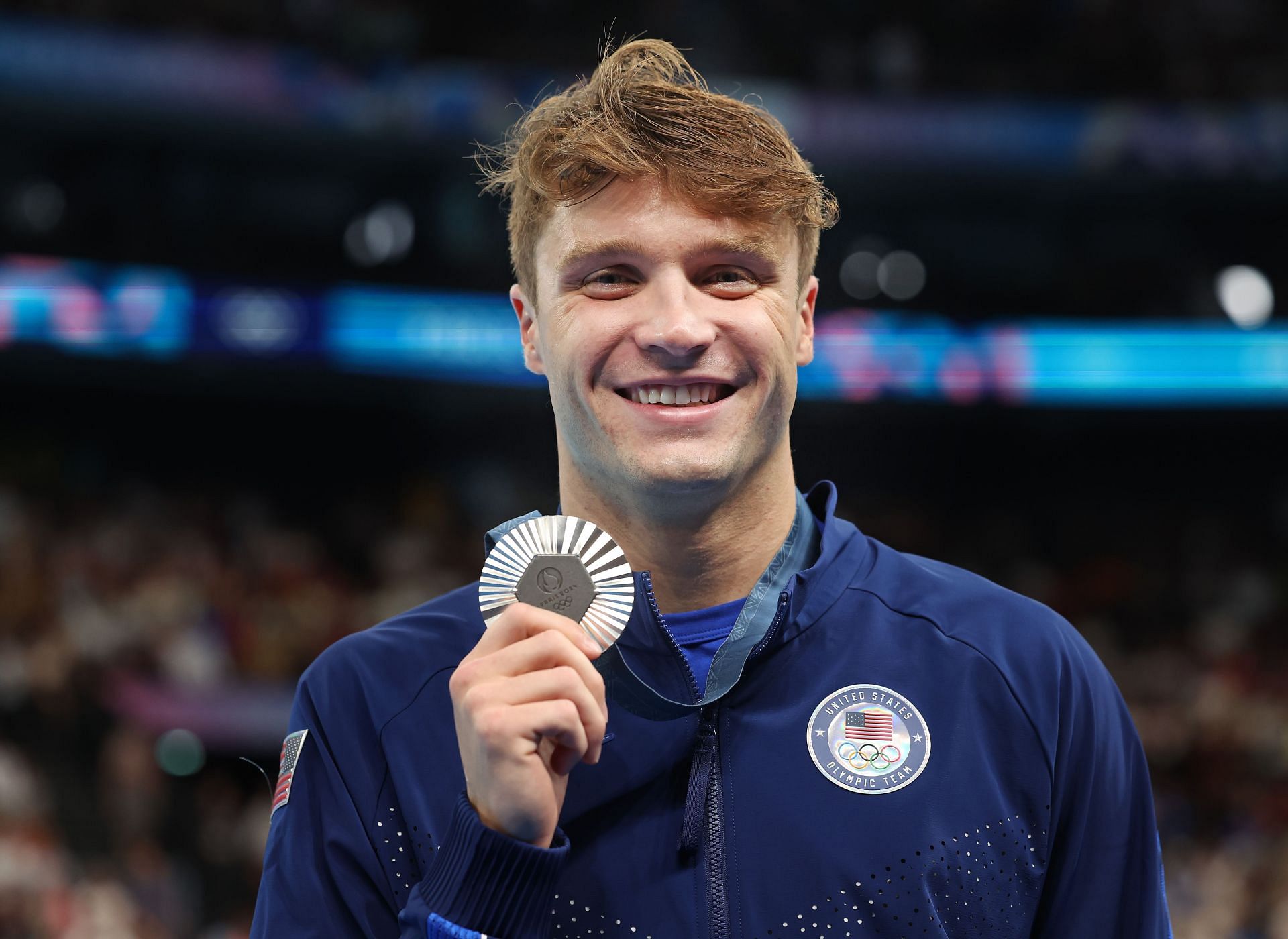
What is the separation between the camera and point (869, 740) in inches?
67.8

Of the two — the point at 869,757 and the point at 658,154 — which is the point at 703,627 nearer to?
the point at 869,757

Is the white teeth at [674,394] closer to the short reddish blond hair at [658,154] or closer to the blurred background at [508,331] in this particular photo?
the short reddish blond hair at [658,154]

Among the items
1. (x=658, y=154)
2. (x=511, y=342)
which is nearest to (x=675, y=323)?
(x=658, y=154)

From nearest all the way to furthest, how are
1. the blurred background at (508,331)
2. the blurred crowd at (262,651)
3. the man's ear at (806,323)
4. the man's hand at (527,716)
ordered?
the man's hand at (527,716), the man's ear at (806,323), the blurred crowd at (262,651), the blurred background at (508,331)

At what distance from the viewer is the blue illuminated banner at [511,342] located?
10.6 meters

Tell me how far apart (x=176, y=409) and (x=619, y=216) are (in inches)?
466

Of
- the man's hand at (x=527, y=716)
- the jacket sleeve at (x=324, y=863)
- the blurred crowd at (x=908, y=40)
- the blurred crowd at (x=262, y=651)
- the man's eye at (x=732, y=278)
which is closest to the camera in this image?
the man's hand at (x=527, y=716)

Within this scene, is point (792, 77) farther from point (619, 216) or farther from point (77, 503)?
point (619, 216)

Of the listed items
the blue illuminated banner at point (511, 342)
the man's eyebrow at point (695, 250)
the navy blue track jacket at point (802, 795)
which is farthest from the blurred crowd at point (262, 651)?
the man's eyebrow at point (695, 250)

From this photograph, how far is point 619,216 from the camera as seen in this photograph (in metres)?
1.76

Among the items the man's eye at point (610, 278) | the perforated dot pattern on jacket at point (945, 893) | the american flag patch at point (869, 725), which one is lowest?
the perforated dot pattern on jacket at point (945, 893)

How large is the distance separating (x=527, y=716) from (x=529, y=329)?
2.34 feet

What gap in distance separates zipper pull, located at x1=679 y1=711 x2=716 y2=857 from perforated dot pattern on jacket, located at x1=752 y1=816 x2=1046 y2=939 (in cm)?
13

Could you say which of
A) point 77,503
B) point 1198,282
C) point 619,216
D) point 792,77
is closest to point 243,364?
point 77,503
